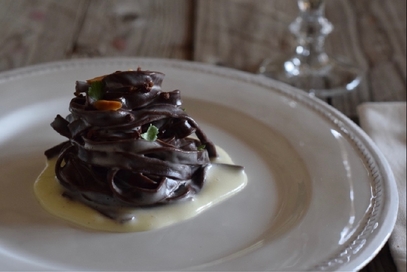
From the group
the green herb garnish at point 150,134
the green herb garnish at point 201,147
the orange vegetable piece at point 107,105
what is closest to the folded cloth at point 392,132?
the green herb garnish at point 201,147

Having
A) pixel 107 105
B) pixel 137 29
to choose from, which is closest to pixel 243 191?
pixel 107 105

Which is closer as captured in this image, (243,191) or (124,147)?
(124,147)

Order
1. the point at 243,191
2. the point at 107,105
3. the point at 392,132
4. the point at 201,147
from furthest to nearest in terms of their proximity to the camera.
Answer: the point at 392,132 < the point at 201,147 < the point at 243,191 < the point at 107,105

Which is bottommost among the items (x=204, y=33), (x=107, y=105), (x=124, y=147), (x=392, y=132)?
(x=204, y=33)

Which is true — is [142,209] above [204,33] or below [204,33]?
above

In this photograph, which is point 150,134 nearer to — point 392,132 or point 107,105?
point 107,105

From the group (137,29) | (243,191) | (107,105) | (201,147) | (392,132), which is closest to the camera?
(107,105)
